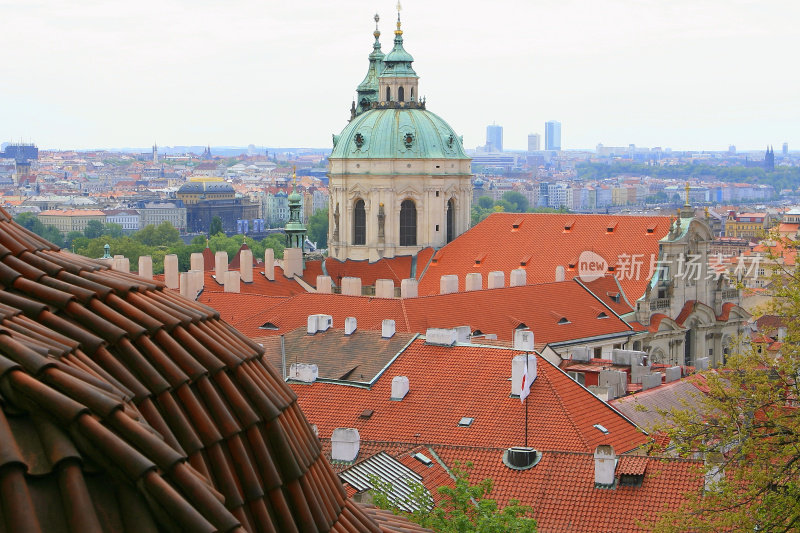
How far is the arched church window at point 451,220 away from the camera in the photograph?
79750 mm

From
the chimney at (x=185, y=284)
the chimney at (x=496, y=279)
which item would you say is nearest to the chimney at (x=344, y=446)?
the chimney at (x=185, y=284)

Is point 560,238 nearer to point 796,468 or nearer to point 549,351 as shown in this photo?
point 549,351

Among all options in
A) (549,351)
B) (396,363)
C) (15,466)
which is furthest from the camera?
(549,351)

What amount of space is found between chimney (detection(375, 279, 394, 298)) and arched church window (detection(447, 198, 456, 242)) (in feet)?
35.1

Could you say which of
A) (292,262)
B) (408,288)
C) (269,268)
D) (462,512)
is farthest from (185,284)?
(462,512)

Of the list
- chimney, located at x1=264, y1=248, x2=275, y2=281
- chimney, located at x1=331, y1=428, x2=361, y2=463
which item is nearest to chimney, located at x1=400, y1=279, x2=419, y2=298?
chimney, located at x1=264, y1=248, x2=275, y2=281

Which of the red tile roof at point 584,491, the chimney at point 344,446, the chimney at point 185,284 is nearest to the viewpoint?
the red tile roof at point 584,491

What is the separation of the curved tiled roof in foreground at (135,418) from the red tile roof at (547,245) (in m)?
58.1

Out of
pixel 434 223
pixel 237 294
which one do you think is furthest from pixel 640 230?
pixel 237 294

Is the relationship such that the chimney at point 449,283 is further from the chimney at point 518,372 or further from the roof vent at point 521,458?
the roof vent at point 521,458

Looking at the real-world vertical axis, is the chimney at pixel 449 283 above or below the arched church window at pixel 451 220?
below

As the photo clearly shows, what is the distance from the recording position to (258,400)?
9.81 metres

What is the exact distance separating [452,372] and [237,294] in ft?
Result: 82.6

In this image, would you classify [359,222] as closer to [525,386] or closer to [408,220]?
[408,220]
